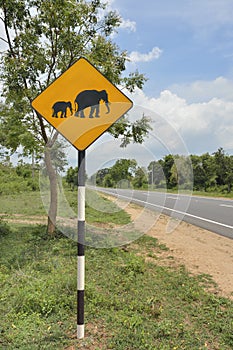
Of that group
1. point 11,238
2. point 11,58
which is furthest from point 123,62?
point 11,238

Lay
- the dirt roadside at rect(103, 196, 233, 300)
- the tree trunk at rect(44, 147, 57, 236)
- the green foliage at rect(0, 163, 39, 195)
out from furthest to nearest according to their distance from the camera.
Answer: the green foliage at rect(0, 163, 39, 195) → the tree trunk at rect(44, 147, 57, 236) → the dirt roadside at rect(103, 196, 233, 300)

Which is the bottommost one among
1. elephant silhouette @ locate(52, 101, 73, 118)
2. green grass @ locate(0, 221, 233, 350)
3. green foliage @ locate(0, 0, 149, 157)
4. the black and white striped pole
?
green grass @ locate(0, 221, 233, 350)

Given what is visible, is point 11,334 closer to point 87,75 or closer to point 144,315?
point 144,315

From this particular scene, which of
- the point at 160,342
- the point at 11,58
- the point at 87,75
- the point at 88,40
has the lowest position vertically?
the point at 160,342

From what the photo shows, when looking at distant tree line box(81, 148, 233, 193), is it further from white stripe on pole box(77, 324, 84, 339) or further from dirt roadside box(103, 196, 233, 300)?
white stripe on pole box(77, 324, 84, 339)

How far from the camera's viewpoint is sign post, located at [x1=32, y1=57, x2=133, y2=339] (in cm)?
271

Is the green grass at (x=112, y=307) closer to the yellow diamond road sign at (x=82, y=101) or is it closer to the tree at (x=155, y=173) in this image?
the tree at (x=155, y=173)

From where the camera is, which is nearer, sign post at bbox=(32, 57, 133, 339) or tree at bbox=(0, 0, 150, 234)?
sign post at bbox=(32, 57, 133, 339)

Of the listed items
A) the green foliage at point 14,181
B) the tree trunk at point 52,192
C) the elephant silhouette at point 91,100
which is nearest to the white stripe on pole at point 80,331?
the elephant silhouette at point 91,100

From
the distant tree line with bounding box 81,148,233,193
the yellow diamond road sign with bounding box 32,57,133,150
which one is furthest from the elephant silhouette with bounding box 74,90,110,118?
the distant tree line with bounding box 81,148,233,193

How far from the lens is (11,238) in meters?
7.24

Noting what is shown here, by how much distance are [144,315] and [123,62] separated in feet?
18.2

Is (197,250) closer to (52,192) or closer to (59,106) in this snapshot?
(52,192)

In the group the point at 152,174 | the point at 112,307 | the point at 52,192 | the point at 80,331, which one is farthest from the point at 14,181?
the point at 80,331
